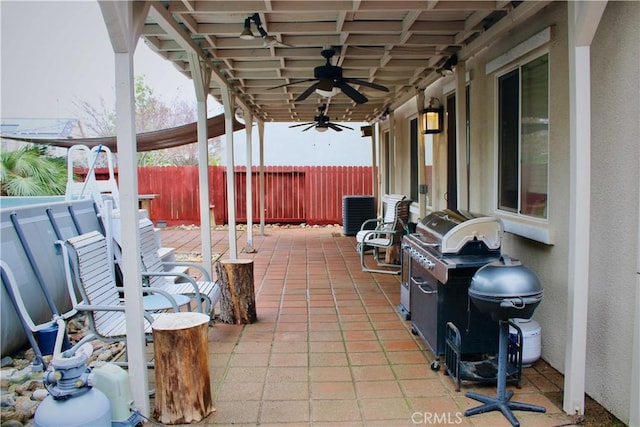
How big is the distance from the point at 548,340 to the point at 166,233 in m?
9.13

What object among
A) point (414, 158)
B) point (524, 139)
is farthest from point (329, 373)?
point (414, 158)

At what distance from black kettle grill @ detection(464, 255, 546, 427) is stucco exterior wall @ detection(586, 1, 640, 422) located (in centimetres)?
40

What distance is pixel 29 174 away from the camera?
7.09m

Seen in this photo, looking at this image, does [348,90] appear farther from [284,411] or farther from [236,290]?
[284,411]

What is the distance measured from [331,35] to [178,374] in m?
3.31

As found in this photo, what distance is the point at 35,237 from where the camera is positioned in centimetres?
373

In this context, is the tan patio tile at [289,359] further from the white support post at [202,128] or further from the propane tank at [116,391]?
the white support post at [202,128]

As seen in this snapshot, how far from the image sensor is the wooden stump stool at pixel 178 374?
2494mm

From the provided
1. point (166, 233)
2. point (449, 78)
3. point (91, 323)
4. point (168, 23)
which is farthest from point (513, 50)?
point (166, 233)

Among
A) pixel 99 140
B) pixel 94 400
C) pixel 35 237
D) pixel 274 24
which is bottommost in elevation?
pixel 94 400

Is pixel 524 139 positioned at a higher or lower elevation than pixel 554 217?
higher

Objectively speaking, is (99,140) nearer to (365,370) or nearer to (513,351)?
(365,370)

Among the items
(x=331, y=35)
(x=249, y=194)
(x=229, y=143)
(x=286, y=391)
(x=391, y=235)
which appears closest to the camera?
(x=286, y=391)

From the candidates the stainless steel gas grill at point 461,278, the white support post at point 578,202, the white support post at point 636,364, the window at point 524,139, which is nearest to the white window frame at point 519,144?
the window at point 524,139
